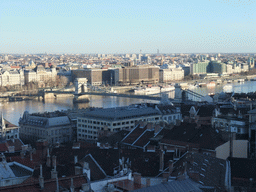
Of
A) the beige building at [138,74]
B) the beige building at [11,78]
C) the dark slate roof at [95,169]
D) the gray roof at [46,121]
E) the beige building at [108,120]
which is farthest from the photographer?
the beige building at [138,74]

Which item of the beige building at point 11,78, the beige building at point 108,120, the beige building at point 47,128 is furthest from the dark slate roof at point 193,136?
the beige building at point 11,78

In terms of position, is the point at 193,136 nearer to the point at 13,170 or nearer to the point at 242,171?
the point at 242,171

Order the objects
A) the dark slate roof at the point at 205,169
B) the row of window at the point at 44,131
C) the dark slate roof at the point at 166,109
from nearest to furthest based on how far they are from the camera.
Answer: the dark slate roof at the point at 205,169, the row of window at the point at 44,131, the dark slate roof at the point at 166,109

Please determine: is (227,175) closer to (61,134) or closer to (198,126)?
(198,126)

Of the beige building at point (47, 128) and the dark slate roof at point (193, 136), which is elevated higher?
the dark slate roof at point (193, 136)

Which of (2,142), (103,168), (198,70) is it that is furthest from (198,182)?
(198,70)

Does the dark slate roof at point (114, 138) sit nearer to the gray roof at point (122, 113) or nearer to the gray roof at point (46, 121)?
the gray roof at point (122, 113)

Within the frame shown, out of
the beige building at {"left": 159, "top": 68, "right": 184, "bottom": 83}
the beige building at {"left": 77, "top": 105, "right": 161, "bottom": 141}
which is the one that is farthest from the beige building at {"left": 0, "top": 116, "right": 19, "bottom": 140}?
the beige building at {"left": 159, "top": 68, "right": 184, "bottom": 83}
